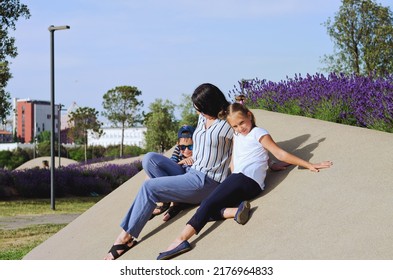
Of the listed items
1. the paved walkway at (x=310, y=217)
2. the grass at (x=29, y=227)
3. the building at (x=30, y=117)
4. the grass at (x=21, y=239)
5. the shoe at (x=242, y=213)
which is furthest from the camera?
the building at (x=30, y=117)

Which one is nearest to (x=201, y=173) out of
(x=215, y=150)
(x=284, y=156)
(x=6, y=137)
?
(x=215, y=150)

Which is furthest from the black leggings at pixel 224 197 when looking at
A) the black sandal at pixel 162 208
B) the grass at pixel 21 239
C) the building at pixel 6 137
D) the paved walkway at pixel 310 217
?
the building at pixel 6 137

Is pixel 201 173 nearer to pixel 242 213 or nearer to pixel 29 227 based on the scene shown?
pixel 242 213

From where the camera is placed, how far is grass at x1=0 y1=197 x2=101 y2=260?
9.15 m

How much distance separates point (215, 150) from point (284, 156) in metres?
0.66

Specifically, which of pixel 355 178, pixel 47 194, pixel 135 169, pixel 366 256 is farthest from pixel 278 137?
pixel 135 169

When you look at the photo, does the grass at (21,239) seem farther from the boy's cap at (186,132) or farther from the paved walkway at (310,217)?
the boy's cap at (186,132)

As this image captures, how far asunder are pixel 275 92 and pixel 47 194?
12.3 m

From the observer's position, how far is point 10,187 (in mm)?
19500

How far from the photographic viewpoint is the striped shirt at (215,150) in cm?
564

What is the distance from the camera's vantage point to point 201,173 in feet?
18.5

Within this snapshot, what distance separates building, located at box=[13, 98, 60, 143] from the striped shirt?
4361 inches

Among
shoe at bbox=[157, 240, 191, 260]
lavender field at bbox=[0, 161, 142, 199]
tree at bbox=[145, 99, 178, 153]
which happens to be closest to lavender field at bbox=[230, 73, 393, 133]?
shoe at bbox=[157, 240, 191, 260]

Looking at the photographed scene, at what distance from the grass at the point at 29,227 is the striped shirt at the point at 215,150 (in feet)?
12.3
